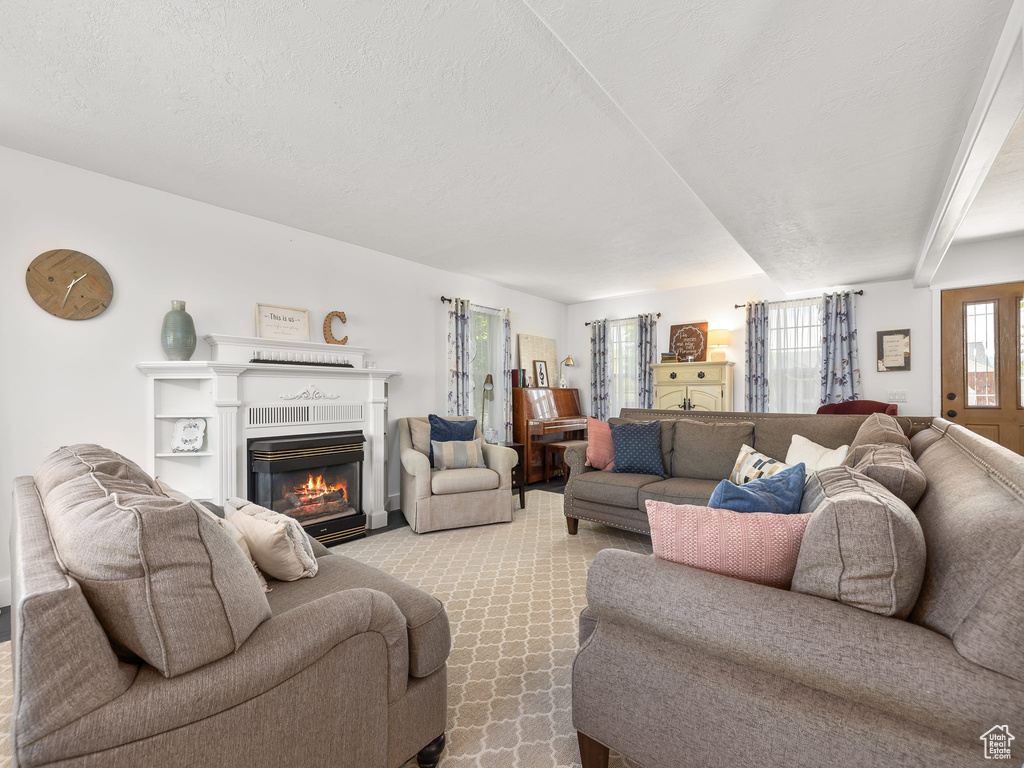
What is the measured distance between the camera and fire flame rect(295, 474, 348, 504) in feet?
11.6

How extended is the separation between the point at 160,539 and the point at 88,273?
285cm

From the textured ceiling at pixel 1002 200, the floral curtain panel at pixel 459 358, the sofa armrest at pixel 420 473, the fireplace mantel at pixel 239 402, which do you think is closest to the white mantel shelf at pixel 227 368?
the fireplace mantel at pixel 239 402

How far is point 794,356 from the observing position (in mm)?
5434

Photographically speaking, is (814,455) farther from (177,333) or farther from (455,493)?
(177,333)

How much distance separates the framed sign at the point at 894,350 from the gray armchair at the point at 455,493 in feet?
13.4

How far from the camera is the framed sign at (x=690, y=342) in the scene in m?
5.95

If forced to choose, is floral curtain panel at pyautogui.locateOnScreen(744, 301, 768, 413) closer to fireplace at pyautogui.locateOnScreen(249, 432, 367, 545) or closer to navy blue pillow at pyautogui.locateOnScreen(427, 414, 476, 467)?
navy blue pillow at pyautogui.locateOnScreen(427, 414, 476, 467)

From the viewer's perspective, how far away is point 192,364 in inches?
120

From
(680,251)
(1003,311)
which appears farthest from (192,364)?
(1003,311)

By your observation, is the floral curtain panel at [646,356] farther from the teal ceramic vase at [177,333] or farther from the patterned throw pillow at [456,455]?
the teal ceramic vase at [177,333]

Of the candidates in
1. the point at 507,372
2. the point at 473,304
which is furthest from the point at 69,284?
the point at 507,372

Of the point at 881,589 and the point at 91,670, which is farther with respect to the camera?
the point at 881,589

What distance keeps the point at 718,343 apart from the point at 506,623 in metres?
4.49

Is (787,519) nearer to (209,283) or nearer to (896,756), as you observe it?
(896,756)
